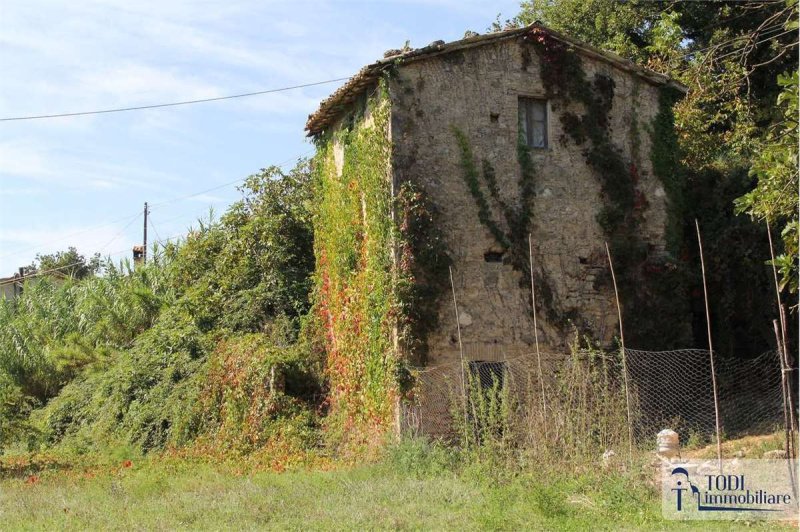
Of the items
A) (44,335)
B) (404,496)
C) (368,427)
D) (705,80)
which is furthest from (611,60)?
(44,335)

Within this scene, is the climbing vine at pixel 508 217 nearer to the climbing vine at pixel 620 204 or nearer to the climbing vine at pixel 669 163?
the climbing vine at pixel 620 204

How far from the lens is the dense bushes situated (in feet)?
54.8

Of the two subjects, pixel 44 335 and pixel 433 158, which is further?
pixel 44 335

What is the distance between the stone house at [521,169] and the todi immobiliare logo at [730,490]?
179 inches

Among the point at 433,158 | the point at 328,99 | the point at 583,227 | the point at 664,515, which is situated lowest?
the point at 664,515

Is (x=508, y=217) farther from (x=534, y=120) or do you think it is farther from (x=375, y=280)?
(x=375, y=280)

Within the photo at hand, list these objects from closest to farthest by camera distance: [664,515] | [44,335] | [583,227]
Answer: [664,515] → [583,227] → [44,335]

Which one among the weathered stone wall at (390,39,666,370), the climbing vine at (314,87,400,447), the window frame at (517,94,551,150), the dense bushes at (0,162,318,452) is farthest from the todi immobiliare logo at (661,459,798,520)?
the dense bushes at (0,162,318,452)

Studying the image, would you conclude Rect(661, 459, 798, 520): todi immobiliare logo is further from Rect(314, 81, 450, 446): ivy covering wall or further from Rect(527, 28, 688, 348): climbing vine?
Rect(314, 81, 450, 446): ivy covering wall

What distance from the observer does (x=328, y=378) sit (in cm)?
1680

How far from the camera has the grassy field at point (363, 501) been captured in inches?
360

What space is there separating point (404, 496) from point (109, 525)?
3202mm

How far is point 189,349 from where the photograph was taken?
19047mm

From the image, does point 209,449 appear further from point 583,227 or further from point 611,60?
point 611,60
